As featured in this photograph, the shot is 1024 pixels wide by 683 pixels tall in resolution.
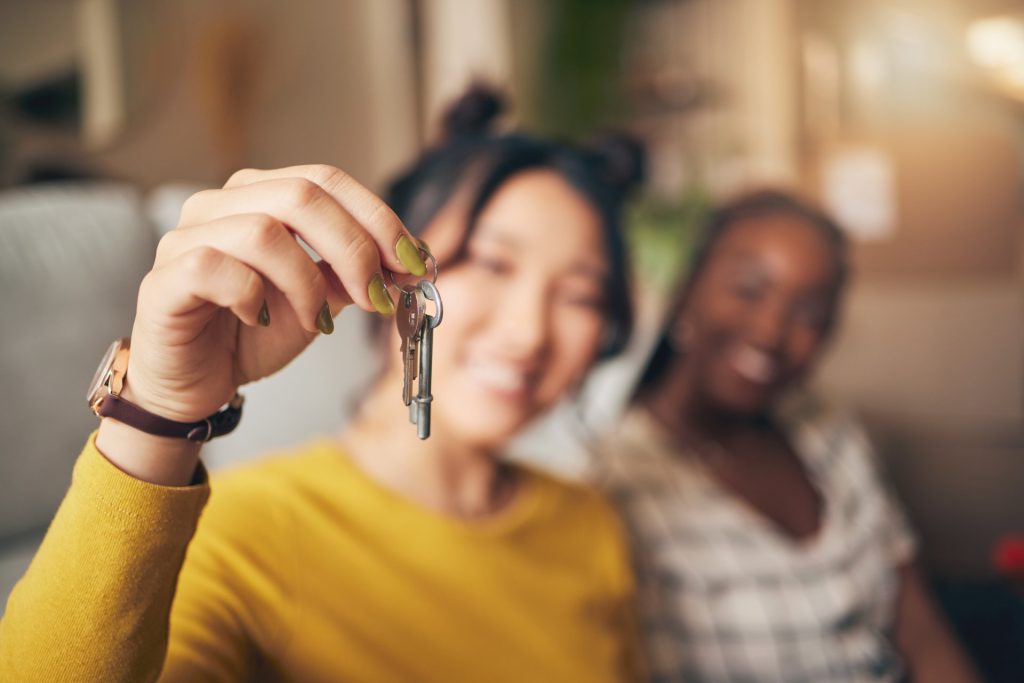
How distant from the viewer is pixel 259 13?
2.72 meters

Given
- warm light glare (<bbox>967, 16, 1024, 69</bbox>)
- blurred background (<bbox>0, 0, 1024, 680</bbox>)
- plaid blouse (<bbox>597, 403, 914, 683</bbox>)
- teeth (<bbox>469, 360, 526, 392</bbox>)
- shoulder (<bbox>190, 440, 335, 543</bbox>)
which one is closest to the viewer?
shoulder (<bbox>190, 440, 335, 543</bbox>)

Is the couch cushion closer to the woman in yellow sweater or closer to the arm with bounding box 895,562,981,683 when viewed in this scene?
the woman in yellow sweater

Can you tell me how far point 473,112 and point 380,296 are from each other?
0.54 m

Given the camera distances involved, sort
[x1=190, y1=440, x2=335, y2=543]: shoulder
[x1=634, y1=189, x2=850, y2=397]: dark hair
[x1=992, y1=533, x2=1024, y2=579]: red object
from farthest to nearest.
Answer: [x1=634, y1=189, x2=850, y2=397]: dark hair, [x1=992, y1=533, x2=1024, y2=579]: red object, [x1=190, y1=440, x2=335, y2=543]: shoulder

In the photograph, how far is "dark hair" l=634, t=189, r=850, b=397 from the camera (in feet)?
4.08

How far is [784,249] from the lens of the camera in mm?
1188

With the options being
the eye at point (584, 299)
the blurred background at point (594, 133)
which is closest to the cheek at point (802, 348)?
the blurred background at point (594, 133)

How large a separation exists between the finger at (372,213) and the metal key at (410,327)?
15mm

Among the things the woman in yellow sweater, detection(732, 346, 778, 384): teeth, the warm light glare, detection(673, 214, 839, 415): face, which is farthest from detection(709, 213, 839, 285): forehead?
the warm light glare

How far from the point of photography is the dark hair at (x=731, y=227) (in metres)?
1.24

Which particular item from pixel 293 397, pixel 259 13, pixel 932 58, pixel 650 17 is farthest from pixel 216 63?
pixel 932 58

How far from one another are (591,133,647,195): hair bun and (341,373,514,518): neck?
325 millimetres

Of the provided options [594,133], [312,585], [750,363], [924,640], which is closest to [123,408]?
[312,585]

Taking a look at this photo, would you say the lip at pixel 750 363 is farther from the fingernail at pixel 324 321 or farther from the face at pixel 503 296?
the fingernail at pixel 324 321
